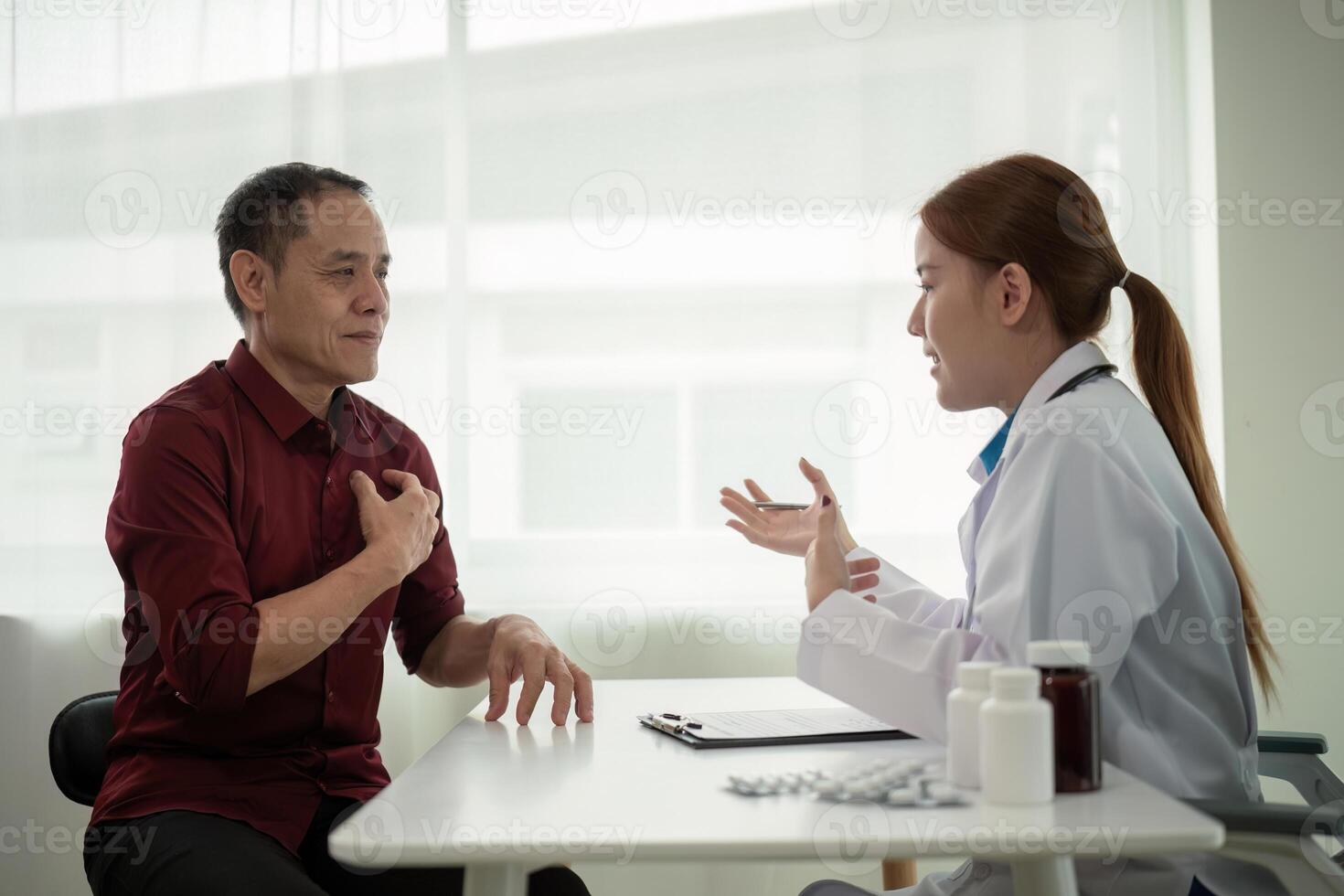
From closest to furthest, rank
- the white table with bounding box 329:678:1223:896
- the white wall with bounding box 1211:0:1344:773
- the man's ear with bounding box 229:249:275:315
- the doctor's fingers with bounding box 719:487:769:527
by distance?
the white table with bounding box 329:678:1223:896 → the man's ear with bounding box 229:249:275:315 → the doctor's fingers with bounding box 719:487:769:527 → the white wall with bounding box 1211:0:1344:773

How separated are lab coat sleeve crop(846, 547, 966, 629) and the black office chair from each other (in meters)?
1.13

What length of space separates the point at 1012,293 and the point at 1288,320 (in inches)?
60.9

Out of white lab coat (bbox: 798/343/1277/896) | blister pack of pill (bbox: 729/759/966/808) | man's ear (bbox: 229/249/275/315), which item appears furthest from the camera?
man's ear (bbox: 229/249/275/315)

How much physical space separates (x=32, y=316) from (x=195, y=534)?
1.61m

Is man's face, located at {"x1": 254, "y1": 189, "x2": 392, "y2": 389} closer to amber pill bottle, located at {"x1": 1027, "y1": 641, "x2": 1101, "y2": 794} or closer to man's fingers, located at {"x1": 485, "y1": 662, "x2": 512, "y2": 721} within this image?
man's fingers, located at {"x1": 485, "y1": 662, "x2": 512, "y2": 721}

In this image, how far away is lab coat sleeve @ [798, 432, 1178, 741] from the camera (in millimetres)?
1146

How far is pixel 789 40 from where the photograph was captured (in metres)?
2.72

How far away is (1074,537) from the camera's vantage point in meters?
1.16

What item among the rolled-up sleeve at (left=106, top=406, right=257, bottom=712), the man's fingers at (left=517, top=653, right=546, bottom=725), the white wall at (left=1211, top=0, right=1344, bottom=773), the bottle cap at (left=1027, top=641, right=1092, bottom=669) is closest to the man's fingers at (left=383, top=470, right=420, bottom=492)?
the rolled-up sleeve at (left=106, top=406, right=257, bottom=712)

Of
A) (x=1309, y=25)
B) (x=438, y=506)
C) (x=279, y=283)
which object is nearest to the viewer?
(x=279, y=283)

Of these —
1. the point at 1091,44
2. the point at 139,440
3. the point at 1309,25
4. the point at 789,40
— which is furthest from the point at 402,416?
the point at 1309,25

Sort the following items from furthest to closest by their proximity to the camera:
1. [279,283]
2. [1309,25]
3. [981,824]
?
[1309,25]
[279,283]
[981,824]

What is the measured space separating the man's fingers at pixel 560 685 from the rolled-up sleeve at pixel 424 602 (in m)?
0.40

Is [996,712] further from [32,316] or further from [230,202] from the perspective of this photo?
[32,316]
